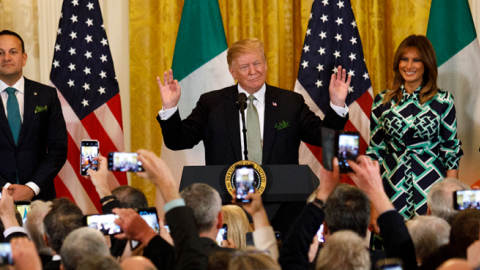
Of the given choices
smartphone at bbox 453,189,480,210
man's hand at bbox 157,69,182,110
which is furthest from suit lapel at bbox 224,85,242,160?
smartphone at bbox 453,189,480,210

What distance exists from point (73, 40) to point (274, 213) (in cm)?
302

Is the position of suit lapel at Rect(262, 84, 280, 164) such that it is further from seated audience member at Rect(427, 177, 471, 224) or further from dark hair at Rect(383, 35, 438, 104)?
seated audience member at Rect(427, 177, 471, 224)

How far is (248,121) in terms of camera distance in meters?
3.95

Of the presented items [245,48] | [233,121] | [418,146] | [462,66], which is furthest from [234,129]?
[462,66]

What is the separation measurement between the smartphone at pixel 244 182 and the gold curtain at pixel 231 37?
3075 millimetres

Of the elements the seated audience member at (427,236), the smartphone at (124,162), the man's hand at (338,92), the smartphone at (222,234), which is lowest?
the smartphone at (222,234)

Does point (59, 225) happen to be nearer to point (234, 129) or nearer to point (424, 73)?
point (234, 129)

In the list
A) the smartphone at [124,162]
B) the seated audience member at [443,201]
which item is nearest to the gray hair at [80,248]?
the smartphone at [124,162]

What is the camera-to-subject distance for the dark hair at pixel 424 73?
419 centimetres

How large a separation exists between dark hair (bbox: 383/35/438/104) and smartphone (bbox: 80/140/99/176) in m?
2.05

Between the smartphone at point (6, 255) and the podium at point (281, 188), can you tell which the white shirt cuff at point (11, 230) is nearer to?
the smartphone at point (6, 255)

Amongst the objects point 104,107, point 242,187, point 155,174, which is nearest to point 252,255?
point 155,174

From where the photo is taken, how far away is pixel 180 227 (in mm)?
1898

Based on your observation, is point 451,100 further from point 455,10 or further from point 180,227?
point 180,227
